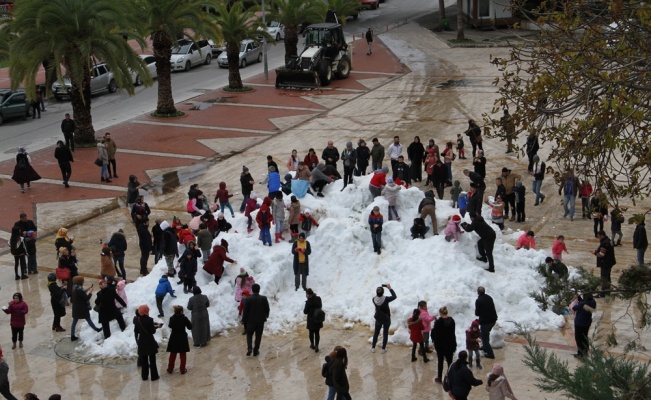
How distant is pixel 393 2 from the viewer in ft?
232

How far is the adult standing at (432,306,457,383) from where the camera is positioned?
48.8 feet

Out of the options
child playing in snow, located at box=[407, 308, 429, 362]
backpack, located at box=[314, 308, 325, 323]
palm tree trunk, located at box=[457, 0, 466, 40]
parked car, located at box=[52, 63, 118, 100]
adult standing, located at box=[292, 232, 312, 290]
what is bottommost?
child playing in snow, located at box=[407, 308, 429, 362]

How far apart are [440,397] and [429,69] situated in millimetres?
31592

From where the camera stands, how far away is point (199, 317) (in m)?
16.3

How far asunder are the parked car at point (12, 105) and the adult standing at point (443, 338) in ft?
81.8

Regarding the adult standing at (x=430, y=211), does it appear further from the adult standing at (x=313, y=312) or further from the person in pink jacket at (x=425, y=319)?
the adult standing at (x=313, y=312)

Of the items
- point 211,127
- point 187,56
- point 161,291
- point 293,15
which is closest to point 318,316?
point 161,291

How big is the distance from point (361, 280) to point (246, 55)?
1192 inches

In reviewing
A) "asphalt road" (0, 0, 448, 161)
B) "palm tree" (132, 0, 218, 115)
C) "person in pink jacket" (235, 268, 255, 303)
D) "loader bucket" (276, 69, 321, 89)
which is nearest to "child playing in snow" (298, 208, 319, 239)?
"person in pink jacket" (235, 268, 255, 303)

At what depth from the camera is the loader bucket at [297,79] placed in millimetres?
40750

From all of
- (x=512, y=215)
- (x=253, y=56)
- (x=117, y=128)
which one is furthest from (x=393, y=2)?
(x=512, y=215)

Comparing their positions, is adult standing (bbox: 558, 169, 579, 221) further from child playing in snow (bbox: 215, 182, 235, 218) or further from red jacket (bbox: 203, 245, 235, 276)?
red jacket (bbox: 203, 245, 235, 276)

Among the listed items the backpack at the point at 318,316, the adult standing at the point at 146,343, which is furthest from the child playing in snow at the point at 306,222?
the adult standing at the point at 146,343

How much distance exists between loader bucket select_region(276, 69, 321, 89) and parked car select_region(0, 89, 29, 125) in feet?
36.3
